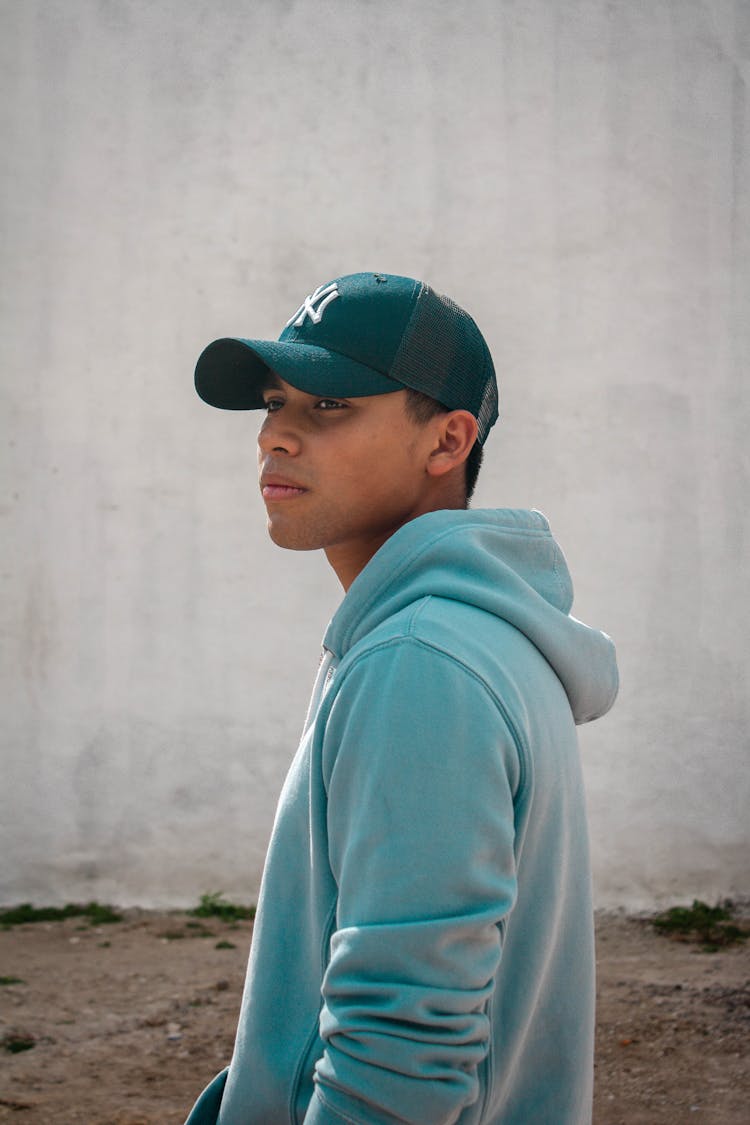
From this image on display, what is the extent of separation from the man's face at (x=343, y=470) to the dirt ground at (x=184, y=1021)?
106 inches

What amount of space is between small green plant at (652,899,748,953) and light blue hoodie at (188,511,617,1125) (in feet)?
13.3

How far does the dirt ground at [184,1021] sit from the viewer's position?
3.62 metres

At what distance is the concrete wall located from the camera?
541cm

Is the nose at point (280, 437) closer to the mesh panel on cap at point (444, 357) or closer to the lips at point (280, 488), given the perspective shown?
the lips at point (280, 488)

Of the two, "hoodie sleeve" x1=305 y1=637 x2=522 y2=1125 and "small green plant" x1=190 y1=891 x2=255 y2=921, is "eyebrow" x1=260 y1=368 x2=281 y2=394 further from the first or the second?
"small green plant" x1=190 y1=891 x2=255 y2=921

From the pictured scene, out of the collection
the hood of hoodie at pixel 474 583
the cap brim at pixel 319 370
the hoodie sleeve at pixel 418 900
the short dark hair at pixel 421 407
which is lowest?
the hoodie sleeve at pixel 418 900

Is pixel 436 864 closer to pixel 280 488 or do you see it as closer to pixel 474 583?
pixel 474 583

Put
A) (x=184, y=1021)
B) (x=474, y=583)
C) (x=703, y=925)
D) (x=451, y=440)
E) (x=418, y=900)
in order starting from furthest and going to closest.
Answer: (x=703, y=925), (x=184, y=1021), (x=451, y=440), (x=474, y=583), (x=418, y=900)

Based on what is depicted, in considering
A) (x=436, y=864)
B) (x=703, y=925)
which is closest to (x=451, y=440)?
(x=436, y=864)

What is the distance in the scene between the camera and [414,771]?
1.08 m

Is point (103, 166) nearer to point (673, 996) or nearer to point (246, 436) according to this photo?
point (246, 436)

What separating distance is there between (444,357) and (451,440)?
12cm

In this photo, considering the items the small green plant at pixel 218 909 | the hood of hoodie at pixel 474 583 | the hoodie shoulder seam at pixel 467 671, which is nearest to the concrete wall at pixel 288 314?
the small green plant at pixel 218 909

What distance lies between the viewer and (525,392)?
18.0 ft
